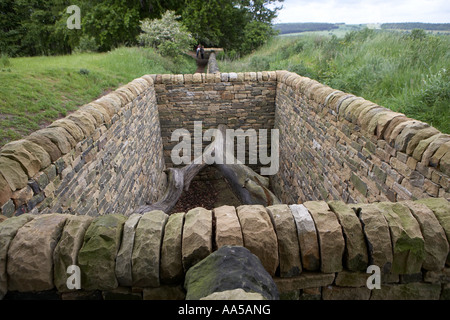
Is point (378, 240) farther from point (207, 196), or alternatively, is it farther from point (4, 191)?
point (207, 196)

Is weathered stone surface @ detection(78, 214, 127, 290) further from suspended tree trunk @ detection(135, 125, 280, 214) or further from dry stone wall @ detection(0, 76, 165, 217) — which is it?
suspended tree trunk @ detection(135, 125, 280, 214)

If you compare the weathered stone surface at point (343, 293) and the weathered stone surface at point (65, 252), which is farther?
the weathered stone surface at point (343, 293)

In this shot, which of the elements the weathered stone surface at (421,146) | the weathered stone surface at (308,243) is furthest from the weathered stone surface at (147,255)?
the weathered stone surface at (421,146)

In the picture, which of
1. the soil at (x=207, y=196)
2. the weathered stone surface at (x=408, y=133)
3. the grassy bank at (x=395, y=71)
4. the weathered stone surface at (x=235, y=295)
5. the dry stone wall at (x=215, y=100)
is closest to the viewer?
the weathered stone surface at (x=235, y=295)

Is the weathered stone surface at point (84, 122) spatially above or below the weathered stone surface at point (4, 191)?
above

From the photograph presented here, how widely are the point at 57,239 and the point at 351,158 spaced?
3.44m

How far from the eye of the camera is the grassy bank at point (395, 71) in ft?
12.9

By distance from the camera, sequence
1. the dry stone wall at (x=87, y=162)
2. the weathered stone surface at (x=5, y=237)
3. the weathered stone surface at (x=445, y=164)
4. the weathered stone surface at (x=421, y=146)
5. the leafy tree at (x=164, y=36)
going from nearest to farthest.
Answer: the weathered stone surface at (x=5, y=237) < the weathered stone surface at (x=445, y=164) < the dry stone wall at (x=87, y=162) < the weathered stone surface at (x=421, y=146) < the leafy tree at (x=164, y=36)

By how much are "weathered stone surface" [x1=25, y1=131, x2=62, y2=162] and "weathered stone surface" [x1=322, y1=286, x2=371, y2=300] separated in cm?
250

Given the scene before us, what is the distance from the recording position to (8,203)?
77.4 inches

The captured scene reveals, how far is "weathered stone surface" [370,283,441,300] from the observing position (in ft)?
5.24

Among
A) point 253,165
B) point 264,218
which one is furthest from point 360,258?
point 253,165

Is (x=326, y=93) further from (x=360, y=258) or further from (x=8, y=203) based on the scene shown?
(x=8, y=203)

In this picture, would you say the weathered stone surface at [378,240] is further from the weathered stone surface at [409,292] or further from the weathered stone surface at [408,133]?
the weathered stone surface at [408,133]
